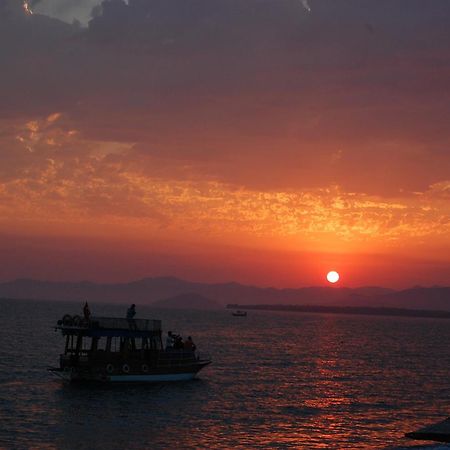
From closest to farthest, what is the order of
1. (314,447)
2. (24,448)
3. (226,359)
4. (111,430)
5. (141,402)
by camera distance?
(24,448) → (314,447) → (111,430) → (141,402) → (226,359)

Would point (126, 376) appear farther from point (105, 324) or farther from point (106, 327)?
point (105, 324)

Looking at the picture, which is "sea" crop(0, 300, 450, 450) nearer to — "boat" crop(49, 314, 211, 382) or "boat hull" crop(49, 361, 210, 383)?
"boat hull" crop(49, 361, 210, 383)

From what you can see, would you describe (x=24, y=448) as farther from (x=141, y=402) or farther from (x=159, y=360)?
(x=159, y=360)

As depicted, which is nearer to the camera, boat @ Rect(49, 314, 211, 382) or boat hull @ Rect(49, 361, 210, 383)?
boat hull @ Rect(49, 361, 210, 383)

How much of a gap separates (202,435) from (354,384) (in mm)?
28110

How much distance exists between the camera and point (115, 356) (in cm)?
5272

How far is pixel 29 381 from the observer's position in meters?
56.0

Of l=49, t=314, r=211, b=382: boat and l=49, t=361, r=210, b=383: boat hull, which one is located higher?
l=49, t=314, r=211, b=382: boat

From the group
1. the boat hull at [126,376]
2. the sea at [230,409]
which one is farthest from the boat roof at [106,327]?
the sea at [230,409]

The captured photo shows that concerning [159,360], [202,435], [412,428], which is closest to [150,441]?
[202,435]

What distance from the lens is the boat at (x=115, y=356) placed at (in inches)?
2046

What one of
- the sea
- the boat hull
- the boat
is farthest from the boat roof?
the sea

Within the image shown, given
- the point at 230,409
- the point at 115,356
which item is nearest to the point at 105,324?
the point at 115,356

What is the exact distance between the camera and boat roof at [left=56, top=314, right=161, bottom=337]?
5241 cm
